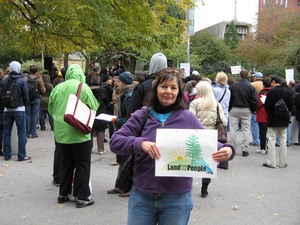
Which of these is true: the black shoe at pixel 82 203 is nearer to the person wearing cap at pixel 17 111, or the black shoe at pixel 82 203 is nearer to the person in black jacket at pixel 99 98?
the person wearing cap at pixel 17 111

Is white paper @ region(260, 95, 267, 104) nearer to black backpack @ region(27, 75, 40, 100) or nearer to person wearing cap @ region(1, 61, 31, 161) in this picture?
person wearing cap @ region(1, 61, 31, 161)

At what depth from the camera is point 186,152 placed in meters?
2.48

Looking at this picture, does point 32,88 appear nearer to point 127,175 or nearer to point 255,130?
point 255,130

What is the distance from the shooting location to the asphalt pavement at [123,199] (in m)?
4.95

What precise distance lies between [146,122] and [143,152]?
0.85ft

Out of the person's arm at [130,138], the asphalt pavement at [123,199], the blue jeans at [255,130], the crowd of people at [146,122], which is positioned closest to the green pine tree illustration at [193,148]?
the crowd of people at [146,122]

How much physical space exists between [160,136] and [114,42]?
9375mm

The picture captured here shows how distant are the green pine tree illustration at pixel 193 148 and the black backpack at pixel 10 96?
6.07 meters

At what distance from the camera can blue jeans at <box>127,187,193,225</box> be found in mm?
2627

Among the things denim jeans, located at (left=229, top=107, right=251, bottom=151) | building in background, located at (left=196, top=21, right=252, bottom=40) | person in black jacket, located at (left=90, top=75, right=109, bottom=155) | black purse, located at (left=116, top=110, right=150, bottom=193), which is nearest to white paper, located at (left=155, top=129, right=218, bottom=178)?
black purse, located at (left=116, top=110, right=150, bottom=193)

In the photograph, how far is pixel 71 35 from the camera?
11.3 metres

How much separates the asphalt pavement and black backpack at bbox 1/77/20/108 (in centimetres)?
129

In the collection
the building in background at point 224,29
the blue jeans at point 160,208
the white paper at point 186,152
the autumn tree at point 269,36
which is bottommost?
the blue jeans at point 160,208

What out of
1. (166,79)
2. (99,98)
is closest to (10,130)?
(99,98)
